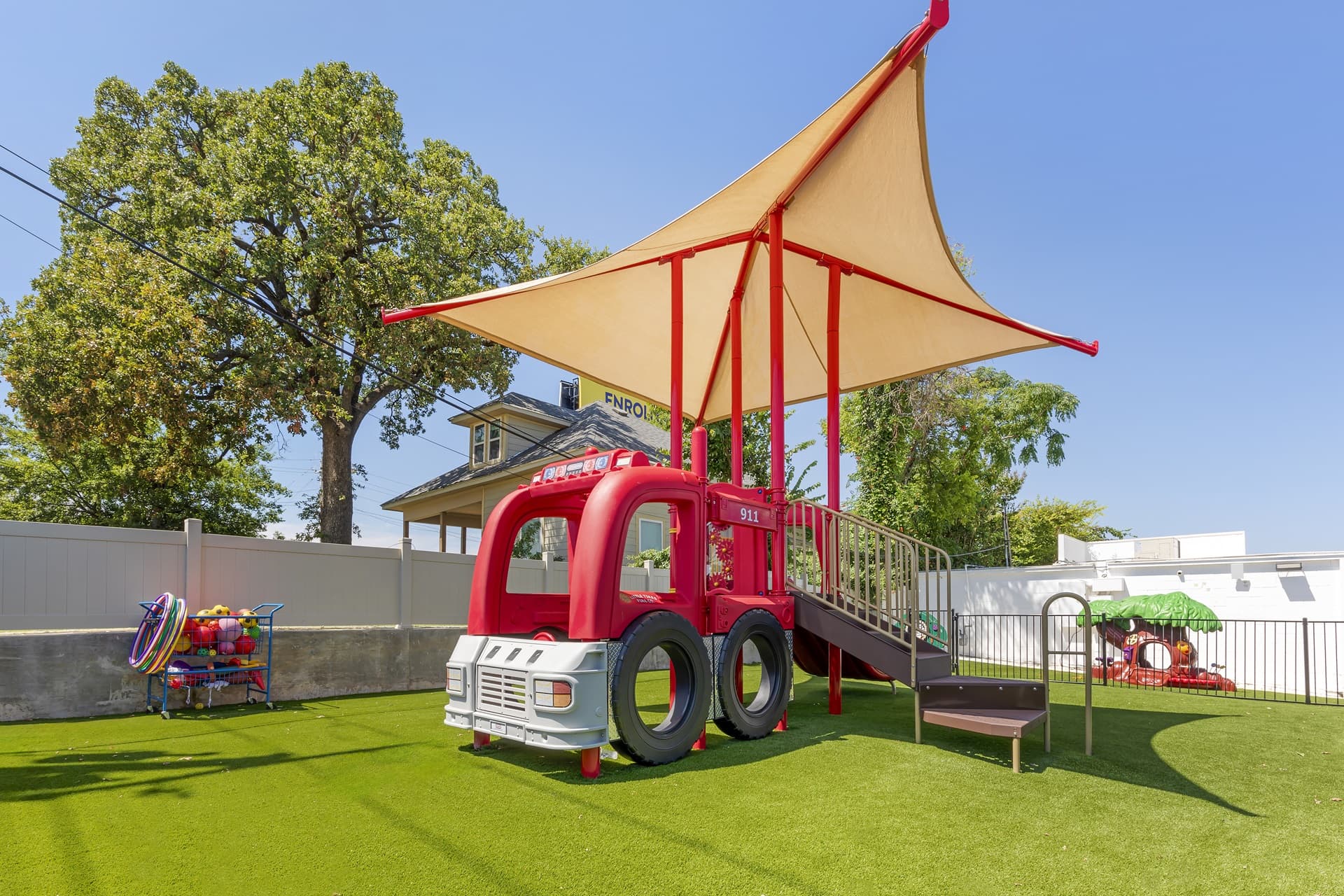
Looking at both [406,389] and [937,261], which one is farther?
[406,389]

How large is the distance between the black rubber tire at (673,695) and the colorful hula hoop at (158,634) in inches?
190

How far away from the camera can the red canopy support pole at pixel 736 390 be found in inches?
369

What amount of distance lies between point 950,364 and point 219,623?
33.5 feet

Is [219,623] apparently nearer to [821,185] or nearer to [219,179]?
[821,185]

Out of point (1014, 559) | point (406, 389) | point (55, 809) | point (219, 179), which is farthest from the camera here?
point (1014, 559)

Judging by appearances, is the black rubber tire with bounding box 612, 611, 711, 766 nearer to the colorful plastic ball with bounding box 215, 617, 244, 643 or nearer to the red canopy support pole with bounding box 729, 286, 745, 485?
the red canopy support pole with bounding box 729, 286, 745, 485

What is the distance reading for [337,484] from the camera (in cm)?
1733

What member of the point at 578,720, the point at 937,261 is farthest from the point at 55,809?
the point at 937,261

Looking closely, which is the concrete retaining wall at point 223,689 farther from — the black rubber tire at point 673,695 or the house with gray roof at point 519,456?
the house with gray roof at point 519,456

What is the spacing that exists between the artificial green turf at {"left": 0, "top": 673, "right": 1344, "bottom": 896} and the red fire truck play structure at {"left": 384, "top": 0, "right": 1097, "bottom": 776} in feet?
1.57

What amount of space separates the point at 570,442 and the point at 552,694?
1671cm

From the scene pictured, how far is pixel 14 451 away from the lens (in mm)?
27000

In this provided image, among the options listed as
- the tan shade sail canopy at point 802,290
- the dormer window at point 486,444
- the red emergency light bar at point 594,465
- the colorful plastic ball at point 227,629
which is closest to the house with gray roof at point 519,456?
the dormer window at point 486,444

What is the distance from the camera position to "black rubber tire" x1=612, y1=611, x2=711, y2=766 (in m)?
5.68
